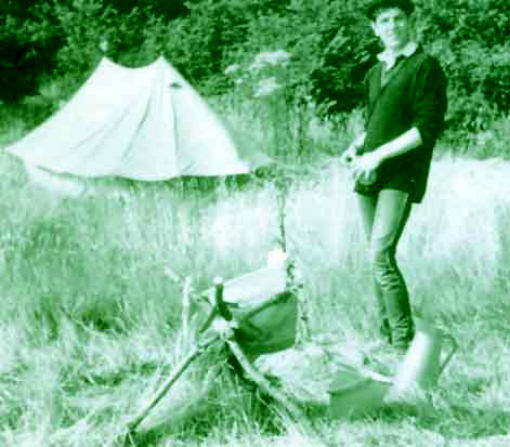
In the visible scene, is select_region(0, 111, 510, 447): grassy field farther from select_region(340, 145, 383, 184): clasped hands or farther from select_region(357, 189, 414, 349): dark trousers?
select_region(340, 145, 383, 184): clasped hands

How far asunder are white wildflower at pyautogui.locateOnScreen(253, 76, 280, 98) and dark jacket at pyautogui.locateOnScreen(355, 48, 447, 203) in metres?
6.31

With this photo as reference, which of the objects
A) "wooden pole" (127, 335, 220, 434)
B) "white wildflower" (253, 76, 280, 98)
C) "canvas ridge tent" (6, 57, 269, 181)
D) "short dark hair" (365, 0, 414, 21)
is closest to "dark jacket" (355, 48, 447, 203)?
"short dark hair" (365, 0, 414, 21)

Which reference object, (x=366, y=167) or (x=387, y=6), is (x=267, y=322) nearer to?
(x=366, y=167)

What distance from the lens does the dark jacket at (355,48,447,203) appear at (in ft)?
9.91

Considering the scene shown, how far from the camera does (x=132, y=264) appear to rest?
4.34m

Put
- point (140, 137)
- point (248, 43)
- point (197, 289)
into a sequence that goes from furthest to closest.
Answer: point (248, 43) < point (140, 137) < point (197, 289)

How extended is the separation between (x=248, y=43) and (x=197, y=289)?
28.2ft

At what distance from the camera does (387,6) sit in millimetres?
3092

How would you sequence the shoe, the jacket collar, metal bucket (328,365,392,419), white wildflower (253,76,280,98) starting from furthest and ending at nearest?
white wildflower (253,76,280,98)
the shoe
the jacket collar
metal bucket (328,365,392,419)

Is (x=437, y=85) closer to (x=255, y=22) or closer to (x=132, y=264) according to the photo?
(x=132, y=264)

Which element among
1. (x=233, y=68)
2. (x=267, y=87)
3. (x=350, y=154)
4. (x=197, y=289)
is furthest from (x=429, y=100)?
(x=233, y=68)

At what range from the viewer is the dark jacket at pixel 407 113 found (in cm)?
302

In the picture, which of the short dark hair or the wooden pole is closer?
the wooden pole

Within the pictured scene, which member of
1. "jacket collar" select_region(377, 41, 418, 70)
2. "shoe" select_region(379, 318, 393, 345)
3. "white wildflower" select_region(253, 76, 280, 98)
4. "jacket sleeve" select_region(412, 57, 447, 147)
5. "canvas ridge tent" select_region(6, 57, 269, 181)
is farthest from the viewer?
"white wildflower" select_region(253, 76, 280, 98)
